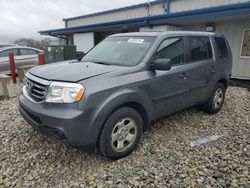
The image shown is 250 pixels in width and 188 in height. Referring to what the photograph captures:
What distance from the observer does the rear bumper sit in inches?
100.0

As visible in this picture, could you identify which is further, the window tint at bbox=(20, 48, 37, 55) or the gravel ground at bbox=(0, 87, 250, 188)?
the window tint at bbox=(20, 48, 37, 55)

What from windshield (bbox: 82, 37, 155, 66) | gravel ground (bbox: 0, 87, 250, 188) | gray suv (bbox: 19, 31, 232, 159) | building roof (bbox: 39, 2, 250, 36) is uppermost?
building roof (bbox: 39, 2, 250, 36)

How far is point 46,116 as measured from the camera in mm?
2631

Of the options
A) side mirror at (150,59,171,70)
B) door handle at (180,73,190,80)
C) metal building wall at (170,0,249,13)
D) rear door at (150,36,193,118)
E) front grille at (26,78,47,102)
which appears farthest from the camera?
metal building wall at (170,0,249,13)

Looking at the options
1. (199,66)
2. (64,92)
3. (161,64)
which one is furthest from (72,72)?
(199,66)

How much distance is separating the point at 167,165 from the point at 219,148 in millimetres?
1029

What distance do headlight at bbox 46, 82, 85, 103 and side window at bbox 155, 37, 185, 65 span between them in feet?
4.74

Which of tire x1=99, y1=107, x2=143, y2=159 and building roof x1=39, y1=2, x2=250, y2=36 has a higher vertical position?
building roof x1=39, y1=2, x2=250, y2=36

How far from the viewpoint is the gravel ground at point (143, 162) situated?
106 inches

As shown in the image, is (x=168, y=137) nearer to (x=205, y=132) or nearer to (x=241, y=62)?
(x=205, y=132)

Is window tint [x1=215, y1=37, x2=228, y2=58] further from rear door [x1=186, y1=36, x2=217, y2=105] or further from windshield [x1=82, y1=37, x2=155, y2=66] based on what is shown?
windshield [x1=82, y1=37, x2=155, y2=66]

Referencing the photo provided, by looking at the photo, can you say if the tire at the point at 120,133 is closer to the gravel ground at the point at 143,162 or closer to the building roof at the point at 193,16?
the gravel ground at the point at 143,162

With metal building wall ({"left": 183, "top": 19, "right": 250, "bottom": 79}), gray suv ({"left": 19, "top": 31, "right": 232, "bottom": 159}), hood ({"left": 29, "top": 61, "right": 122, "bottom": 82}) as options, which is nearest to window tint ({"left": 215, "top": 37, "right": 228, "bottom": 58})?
gray suv ({"left": 19, "top": 31, "right": 232, "bottom": 159})

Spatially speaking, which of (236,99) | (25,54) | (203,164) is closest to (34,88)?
(203,164)
